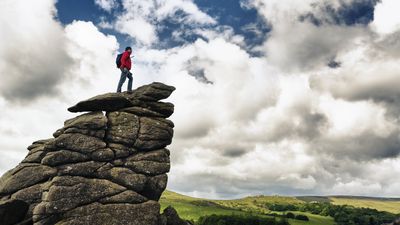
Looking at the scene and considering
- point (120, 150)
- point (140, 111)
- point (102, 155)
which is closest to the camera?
point (102, 155)

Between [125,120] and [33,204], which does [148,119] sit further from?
[33,204]

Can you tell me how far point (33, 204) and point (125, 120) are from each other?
41.7 feet

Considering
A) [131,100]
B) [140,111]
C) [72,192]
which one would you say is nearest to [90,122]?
[140,111]

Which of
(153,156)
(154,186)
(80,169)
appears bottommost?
(154,186)

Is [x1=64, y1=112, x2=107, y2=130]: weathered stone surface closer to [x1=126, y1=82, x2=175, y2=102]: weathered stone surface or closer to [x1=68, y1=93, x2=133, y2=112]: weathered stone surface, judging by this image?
[x1=68, y1=93, x2=133, y2=112]: weathered stone surface

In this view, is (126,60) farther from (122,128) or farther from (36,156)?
(36,156)

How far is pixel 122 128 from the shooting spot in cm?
4359

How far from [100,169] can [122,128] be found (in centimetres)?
524

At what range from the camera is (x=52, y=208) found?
37125 mm

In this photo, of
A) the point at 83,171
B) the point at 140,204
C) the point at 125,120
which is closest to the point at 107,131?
the point at 125,120

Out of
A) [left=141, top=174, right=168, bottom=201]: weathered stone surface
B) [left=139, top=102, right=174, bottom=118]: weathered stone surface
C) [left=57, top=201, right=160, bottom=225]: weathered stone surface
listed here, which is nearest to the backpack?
[left=139, top=102, right=174, bottom=118]: weathered stone surface

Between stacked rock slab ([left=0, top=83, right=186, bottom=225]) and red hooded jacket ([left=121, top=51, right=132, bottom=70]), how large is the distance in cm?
331

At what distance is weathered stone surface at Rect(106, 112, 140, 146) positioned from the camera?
141 ft

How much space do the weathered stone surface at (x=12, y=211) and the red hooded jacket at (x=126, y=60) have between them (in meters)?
18.3
